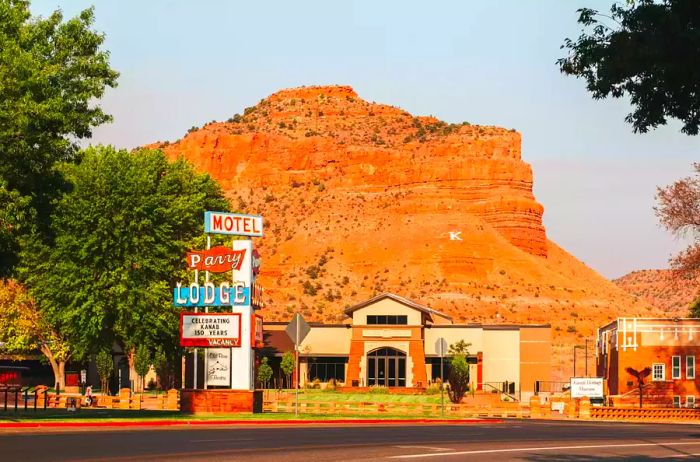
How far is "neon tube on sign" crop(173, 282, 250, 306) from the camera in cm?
4412

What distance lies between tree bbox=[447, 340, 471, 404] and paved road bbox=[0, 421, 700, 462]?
40.5 metres

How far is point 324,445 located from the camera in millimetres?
25094

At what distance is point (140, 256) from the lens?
6103 cm

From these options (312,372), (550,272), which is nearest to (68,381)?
(312,372)

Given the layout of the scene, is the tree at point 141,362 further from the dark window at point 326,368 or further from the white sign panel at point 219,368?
the white sign panel at point 219,368

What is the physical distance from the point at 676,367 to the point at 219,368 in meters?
44.5

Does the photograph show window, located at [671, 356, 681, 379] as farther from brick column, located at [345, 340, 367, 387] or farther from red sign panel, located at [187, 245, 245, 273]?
red sign panel, located at [187, 245, 245, 273]

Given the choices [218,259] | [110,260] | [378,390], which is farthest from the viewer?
[378,390]

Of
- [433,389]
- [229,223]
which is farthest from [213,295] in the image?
[433,389]

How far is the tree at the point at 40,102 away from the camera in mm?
35906

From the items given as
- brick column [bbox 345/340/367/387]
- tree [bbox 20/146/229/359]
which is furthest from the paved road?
brick column [bbox 345/340/367/387]

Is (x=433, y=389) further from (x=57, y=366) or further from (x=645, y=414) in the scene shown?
(x=57, y=366)

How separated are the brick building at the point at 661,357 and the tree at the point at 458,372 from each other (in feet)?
37.6

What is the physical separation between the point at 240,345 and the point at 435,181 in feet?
498
